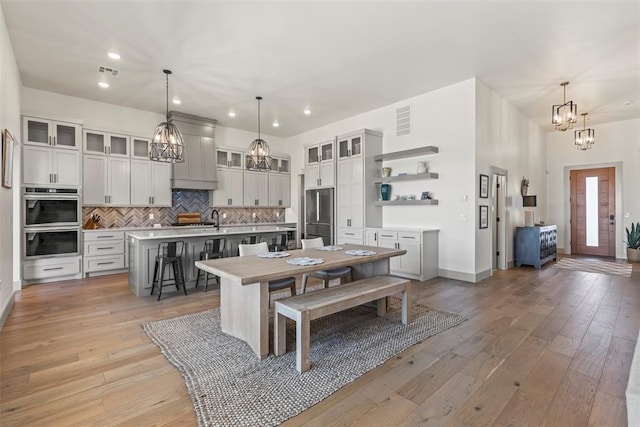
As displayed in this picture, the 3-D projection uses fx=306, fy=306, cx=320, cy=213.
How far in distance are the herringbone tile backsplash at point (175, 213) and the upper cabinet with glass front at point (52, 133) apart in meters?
1.24

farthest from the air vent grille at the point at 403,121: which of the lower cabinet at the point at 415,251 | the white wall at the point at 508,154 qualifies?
the lower cabinet at the point at 415,251

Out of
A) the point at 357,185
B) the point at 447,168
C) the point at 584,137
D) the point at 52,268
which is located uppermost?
the point at 584,137

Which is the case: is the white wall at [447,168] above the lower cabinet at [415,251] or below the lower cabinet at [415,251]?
above

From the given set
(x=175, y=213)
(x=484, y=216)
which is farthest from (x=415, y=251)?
(x=175, y=213)

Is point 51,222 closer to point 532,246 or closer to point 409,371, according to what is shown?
point 409,371

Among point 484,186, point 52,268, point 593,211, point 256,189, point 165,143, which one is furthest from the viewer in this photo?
point 256,189

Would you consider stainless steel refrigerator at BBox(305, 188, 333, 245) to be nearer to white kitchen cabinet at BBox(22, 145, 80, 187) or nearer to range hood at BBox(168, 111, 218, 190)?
range hood at BBox(168, 111, 218, 190)

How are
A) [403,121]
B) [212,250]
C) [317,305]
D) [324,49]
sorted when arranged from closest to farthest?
[317,305], [324,49], [212,250], [403,121]

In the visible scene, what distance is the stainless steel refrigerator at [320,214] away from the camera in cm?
672

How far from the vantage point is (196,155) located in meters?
6.81

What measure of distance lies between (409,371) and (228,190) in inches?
245

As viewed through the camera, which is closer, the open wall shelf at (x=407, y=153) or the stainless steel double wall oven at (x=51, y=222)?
the stainless steel double wall oven at (x=51, y=222)

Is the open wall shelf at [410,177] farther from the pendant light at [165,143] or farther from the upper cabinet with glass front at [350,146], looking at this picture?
the pendant light at [165,143]

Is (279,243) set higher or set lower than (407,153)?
lower
